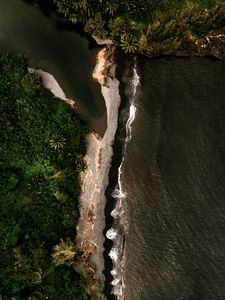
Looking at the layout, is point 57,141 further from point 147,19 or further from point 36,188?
point 147,19

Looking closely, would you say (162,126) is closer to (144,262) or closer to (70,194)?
(70,194)

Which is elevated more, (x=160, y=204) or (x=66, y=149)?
(x=66, y=149)

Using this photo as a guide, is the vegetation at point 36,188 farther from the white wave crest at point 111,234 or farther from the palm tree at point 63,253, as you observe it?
the white wave crest at point 111,234

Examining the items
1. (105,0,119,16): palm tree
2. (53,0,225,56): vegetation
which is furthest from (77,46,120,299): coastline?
(105,0,119,16): palm tree

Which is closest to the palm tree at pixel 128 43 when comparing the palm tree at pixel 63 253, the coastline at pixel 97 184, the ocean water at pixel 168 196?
the coastline at pixel 97 184

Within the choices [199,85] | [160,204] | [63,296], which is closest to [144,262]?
[160,204]

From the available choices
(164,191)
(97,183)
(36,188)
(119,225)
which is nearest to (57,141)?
(36,188)
